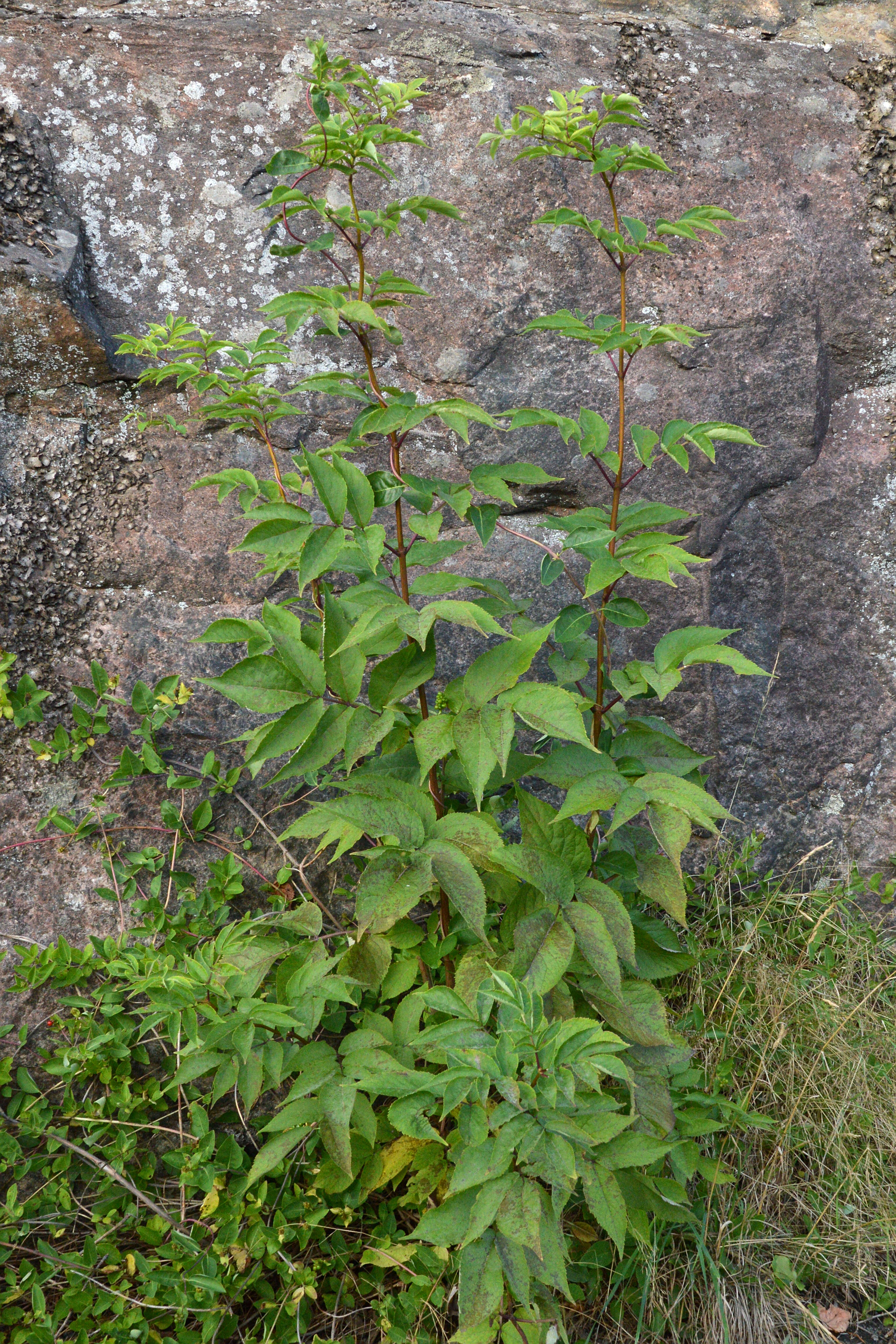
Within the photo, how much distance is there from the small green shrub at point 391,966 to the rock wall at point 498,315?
291 millimetres

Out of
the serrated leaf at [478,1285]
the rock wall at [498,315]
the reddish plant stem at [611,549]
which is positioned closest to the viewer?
the serrated leaf at [478,1285]

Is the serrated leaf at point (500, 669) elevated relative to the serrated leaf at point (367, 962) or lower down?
elevated

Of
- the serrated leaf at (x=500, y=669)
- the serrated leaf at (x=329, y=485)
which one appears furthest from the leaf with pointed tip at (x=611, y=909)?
the serrated leaf at (x=329, y=485)

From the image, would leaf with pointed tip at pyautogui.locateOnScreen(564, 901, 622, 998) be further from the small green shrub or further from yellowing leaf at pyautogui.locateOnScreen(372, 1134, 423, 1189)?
yellowing leaf at pyautogui.locateOnScreen(372, 1134, 423, 1189)

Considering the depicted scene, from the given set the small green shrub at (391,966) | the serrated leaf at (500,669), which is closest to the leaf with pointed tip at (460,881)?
the small green shrub at (391,966)

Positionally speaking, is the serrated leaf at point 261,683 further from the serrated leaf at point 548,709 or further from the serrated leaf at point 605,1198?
the serrated leaf at point 605,1198

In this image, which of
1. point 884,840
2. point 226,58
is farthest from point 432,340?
point 884,840

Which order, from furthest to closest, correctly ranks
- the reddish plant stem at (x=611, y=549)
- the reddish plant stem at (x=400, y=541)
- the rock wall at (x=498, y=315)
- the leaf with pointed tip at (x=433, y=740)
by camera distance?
the rock wall at (x=498, y=315)
the reddish plant stem at (x=611, y=549)
the reddish plant stem at (x=400, y=541)
the leaf with pointed tip at (x=433, y=740)

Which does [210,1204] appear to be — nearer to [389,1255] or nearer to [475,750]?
[389,1255]

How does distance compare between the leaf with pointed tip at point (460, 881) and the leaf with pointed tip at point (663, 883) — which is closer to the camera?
the leaf with pointed tip at point (460, 881)

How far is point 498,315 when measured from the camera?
7.63 ft

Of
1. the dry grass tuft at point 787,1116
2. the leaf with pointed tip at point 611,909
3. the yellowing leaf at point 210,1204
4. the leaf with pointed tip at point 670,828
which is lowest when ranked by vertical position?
→ the dry grass tuft at point 787,1116

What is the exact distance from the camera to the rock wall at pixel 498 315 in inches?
85.4

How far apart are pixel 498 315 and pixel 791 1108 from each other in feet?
6.68
